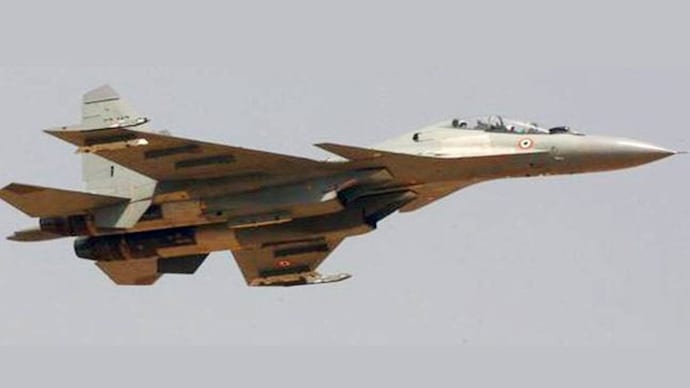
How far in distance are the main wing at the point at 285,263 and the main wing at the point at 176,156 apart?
352cm

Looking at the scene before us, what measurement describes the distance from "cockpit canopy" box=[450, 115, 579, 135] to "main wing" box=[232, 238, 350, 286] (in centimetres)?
491

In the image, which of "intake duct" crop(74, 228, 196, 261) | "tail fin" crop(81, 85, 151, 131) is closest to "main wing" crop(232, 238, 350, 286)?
"intake duct" crop(74, 228, 196, 261)

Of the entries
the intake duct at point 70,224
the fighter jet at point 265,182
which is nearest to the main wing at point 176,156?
the fighter jet at point 265,182

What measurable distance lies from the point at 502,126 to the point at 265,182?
550 centimetres

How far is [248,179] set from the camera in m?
36.7

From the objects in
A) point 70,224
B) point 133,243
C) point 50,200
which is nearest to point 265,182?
point 133,243

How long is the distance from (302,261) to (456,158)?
20.3 feet

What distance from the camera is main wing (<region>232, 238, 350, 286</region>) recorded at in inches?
1566

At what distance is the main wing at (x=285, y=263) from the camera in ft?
131

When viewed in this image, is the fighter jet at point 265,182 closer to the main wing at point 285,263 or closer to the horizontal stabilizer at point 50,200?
the horizontal stabilizer at point 50,200

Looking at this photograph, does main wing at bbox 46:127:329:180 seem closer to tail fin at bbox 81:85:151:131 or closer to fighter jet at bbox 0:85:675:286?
fighter jet at bbox 0:85:675:286

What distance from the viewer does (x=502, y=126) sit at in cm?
3641

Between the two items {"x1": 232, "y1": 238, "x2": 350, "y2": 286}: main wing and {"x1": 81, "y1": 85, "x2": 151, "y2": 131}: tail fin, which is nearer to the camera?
{"x1": 232, "y1": 238, "x2": 350, "y2": 286}: main wing

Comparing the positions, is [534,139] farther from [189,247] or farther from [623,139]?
[189,247]
